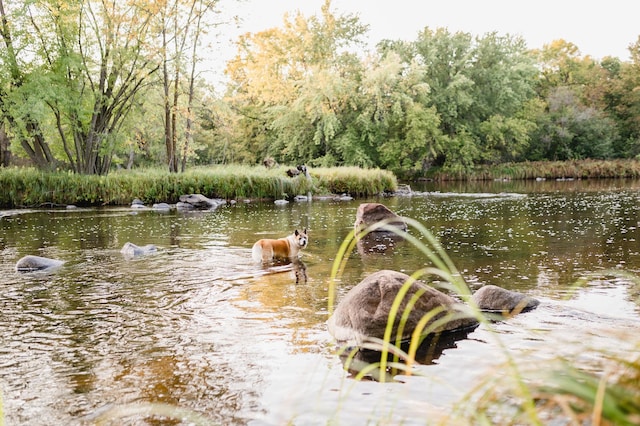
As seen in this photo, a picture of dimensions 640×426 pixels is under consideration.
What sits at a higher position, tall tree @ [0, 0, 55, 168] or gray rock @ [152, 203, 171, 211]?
tall tree @ [0, 0, 55, 168]

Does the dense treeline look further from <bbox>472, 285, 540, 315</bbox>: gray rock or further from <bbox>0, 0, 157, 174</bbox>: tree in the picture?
<bbox>472, 285, 540, 315</bbox>: gray rock

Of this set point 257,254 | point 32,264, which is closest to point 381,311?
point 257,254

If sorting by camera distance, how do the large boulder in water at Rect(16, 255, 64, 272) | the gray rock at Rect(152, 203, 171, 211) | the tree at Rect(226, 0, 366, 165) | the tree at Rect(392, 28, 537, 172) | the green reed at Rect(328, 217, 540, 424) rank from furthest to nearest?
the tree at Rect(392, 28, 537, 172) → the tree at Rect(226, 0, 366, 165) → the gray rock at Rect(152, 203, 171, 211) → the large boulder in water at Rect(16, 255, 64, 272) → the green reed at Rect(328, 217, 540, 424)

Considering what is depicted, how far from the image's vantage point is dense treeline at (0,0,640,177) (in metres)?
27.8

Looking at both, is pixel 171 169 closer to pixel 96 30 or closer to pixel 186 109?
pixel 186 109

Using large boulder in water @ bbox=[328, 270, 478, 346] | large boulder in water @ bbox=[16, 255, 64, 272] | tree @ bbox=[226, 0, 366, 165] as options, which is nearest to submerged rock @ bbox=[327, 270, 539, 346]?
large boulder in water @ bbox=[328, 270, 478, 346]

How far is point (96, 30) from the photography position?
27719mm

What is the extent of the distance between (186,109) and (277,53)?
837 inches

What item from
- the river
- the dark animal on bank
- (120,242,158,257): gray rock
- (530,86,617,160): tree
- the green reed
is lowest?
the river

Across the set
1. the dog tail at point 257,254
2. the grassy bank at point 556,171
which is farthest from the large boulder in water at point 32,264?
the grassy bank at point 556,171

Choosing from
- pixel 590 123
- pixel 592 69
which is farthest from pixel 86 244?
pixel 592 69

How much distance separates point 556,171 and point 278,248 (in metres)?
45.5

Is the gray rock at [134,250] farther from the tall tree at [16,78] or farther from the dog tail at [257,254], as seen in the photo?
the tall tree at [16,78]

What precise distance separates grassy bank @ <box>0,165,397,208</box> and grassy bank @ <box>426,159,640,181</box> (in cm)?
2300
